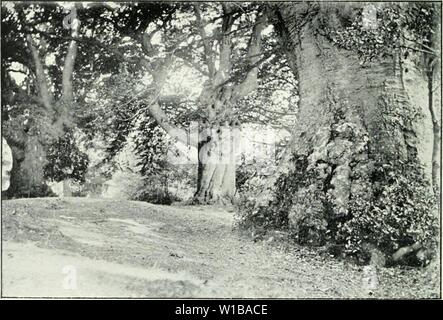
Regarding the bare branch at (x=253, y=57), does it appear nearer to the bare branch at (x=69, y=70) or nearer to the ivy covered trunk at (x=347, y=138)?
the ivy covered trunk at (x=347, y=138)

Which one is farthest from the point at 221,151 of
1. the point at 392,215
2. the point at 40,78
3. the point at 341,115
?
the point at 40,78

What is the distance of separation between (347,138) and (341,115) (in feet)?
1.13

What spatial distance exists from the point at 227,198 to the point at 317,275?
1.74 metres

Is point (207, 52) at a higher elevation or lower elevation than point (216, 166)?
higher

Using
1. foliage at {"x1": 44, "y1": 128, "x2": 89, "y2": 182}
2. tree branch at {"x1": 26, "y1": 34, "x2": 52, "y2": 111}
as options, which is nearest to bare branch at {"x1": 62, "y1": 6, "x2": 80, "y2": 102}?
tree branch at {"x1": 26, "y1": 34, "x2": 52, "y2": 111}

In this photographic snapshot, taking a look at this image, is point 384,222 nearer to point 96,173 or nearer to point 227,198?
point 227,198

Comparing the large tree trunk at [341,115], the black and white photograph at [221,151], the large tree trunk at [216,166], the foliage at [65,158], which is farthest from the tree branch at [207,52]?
the foliage at [65,158]

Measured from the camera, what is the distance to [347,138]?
540 cm

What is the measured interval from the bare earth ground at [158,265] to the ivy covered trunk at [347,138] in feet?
1.31

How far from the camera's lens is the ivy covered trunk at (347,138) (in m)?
5.09

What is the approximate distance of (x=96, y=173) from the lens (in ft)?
19.9

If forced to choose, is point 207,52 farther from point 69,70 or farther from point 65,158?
point 65,158

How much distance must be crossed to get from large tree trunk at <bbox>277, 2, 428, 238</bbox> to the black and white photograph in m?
0.02

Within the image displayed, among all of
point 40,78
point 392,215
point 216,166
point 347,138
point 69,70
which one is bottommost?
point 392,215
